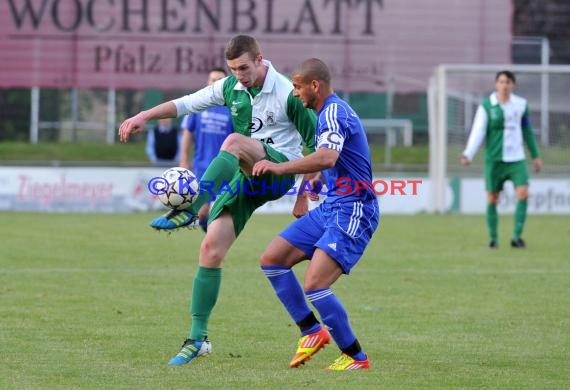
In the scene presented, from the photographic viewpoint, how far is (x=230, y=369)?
6.64 metres

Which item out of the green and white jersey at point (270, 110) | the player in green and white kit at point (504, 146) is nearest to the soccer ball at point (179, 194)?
the green and white jersey at point (270, 110)

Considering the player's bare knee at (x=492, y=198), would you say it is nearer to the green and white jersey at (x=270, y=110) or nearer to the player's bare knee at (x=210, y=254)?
the green and white jersey at (x=270, y=110)

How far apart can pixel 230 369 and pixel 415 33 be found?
1945 cm

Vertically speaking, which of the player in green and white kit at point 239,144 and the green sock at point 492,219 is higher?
the player in green and white kit at point 239,144

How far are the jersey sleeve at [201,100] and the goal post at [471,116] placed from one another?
15.1 m

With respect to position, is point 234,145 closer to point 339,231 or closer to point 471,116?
point 339,231

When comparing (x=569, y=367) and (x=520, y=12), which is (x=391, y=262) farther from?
(x=520, y=12)

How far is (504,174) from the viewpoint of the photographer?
15078mm

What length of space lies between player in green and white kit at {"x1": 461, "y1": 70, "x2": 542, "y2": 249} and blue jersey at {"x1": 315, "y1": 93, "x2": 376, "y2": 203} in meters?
8.26

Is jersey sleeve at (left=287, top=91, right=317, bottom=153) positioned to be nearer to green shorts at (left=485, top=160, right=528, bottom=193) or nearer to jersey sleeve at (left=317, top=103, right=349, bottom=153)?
jersey sleeve at (left=317, top=103, right=349, bottom=153)

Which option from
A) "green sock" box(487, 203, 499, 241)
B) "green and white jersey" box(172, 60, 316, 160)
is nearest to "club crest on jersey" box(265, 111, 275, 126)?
"green and white jersey" box(172, 60, 316, 160)

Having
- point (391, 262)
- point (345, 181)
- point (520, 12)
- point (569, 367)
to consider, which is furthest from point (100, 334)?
point (520, 12)

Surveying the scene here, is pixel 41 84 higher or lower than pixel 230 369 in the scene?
higher

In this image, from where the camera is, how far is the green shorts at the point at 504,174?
14.9m
